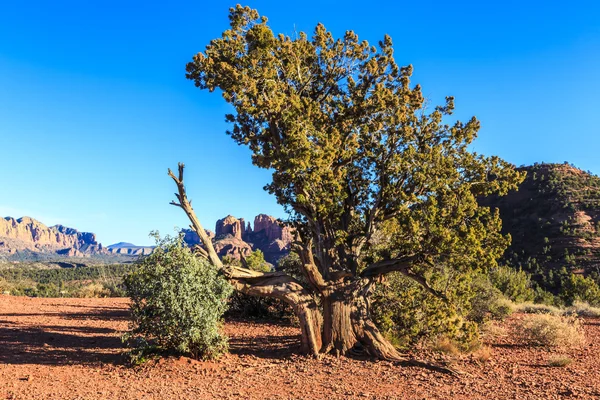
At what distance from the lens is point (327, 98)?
12.5m

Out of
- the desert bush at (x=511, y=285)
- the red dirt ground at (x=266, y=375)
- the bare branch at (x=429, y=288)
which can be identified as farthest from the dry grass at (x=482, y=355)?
the desert bush at (x=511, y=285)

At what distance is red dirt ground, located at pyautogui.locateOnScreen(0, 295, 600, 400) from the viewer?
801 cm

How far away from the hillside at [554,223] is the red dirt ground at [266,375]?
111 feet

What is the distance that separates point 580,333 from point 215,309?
35.0ft

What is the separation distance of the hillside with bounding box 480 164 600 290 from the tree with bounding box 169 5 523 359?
34144 mm

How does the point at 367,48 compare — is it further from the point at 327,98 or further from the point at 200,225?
the point at 200,225

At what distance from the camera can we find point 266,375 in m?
9.28

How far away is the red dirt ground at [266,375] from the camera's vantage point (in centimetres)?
801

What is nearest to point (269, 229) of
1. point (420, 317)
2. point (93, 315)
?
point (93, 315)

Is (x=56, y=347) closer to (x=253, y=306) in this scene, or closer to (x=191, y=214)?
(x=191, y=214)

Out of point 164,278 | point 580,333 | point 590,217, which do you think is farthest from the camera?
point 590,217

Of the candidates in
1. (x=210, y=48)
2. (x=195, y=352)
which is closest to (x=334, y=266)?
(x=195, y=352)

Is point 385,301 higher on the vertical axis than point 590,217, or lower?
lower

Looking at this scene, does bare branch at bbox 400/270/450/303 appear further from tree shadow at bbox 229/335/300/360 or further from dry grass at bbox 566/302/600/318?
dry grass at bbox 566/302/600/318
